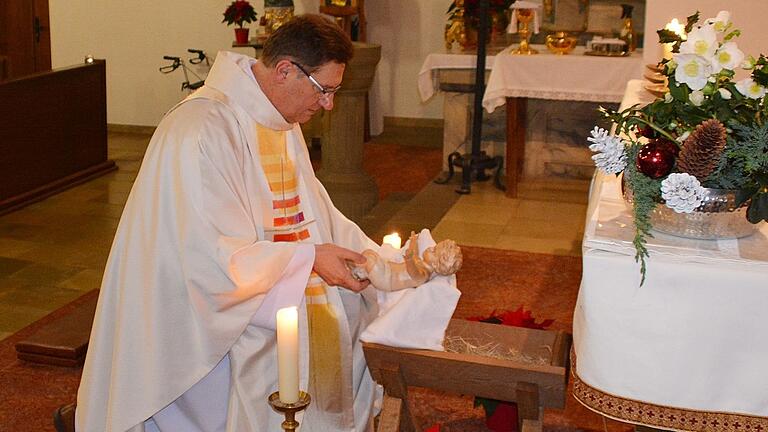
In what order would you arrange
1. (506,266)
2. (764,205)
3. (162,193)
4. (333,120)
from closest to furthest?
1. (764,205)
2. (162,193)
3. (506,266)
4. (333,120)

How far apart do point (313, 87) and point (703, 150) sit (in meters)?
1.30

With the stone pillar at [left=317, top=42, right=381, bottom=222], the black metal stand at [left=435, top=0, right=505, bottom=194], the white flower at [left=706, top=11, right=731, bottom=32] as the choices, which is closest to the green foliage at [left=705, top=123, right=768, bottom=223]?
the white flower at [left=706, top=11, right=731, bottom=32]

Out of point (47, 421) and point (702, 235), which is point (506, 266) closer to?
point (47, 421)

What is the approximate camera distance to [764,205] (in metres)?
2.27

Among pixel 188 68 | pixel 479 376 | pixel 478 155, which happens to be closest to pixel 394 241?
pixel 479 376

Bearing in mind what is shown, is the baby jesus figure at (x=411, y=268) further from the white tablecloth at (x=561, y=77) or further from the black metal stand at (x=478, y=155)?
the black metal stand at (x=478, y=155)

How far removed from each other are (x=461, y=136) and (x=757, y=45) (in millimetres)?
2916

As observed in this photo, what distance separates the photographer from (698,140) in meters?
2.24

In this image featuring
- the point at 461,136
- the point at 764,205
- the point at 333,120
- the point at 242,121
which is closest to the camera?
the point at 764,205

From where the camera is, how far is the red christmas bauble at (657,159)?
7.67ft

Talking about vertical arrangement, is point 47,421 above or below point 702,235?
below

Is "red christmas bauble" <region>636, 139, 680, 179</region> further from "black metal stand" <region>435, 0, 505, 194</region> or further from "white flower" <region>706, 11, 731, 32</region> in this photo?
"black metal stand" <region>435, 0, 505, 194</region>

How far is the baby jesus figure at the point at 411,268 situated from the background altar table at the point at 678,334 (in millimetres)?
792

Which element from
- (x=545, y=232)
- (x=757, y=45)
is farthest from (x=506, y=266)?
(x=757, y=45)
